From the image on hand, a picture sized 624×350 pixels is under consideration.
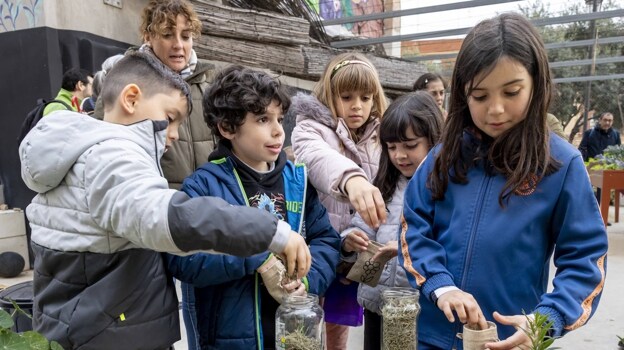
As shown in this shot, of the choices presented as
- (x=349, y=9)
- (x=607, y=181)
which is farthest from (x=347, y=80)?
(x=349, y=9)

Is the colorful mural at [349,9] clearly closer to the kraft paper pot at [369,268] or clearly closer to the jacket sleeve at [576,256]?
the kraft paper pot at [369,268]

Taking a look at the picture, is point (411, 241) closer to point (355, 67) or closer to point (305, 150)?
point (305, 150)

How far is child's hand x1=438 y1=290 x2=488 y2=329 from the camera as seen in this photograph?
3.98 ft

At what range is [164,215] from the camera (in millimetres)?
1124

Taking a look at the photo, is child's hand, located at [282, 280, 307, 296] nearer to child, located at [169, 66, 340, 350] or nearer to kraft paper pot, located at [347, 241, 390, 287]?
child, located at [169, 66, 340, 350]

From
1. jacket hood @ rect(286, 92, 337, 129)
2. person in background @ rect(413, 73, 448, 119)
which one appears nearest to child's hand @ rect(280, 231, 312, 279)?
jacket hood @ rect(286, 92, 337, 129)

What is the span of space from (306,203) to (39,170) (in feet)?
2.92

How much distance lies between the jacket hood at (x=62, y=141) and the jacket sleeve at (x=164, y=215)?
3.3 inches

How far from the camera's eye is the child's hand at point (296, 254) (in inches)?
48.8

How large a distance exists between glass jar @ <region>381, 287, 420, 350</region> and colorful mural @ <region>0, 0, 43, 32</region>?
Result: 462cm

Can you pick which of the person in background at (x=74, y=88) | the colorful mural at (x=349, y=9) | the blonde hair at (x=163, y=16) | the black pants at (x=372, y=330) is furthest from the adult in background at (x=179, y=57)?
the colorful mural at (x=349, y=9)

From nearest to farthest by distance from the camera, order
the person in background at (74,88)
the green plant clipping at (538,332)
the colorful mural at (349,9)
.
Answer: the green plant clipping at (538,332) < the person in background at (74,88) < the colorful mural at (349,9)

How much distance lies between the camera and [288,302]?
4.27 feet

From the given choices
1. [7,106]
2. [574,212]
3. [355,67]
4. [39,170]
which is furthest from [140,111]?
[7,106]
